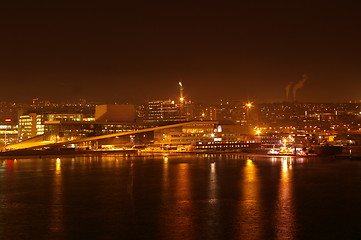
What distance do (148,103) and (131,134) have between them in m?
22.4

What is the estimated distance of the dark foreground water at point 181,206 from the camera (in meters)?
11.0

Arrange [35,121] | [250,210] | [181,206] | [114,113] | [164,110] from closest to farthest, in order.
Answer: [250,210]
[181,206]
[114,113]
[35,121]
[164,110]

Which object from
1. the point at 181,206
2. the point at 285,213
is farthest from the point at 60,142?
the point at 285,213

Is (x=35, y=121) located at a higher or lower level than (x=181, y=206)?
higher

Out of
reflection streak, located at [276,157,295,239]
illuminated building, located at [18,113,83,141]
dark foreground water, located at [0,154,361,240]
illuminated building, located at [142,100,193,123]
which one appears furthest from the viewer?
illuminated building, located at [142,100,193,123]

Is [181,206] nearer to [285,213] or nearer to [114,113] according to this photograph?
[285,213]

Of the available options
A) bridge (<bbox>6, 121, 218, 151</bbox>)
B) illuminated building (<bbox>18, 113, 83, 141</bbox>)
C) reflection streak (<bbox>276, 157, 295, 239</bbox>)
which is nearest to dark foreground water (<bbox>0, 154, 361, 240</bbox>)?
reflection streak (<bbox>276, 157, 295, 239</bbox>)

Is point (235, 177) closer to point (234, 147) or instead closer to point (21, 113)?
point (234, 147)

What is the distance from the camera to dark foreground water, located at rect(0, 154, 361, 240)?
11.0 m

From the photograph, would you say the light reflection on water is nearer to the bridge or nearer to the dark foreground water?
the dark foreground water

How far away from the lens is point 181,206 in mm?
14047

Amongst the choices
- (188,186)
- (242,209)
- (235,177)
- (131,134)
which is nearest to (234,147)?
(131,134)

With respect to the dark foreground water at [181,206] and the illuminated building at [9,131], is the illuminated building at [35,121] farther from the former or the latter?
the dark foreground water at [181,206]

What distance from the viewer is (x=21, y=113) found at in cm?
6169
